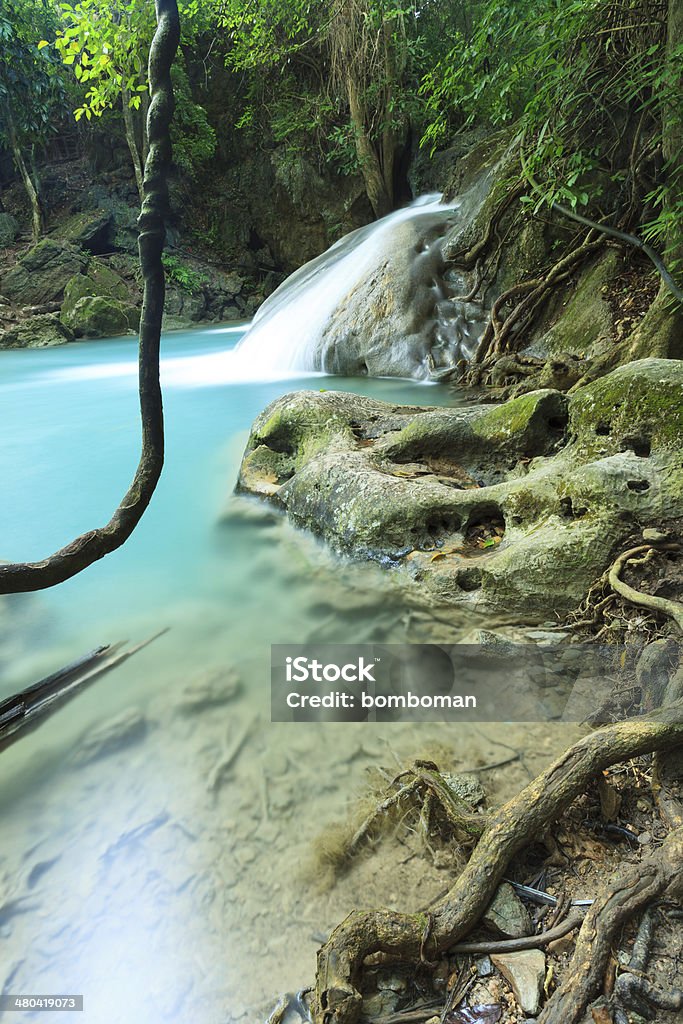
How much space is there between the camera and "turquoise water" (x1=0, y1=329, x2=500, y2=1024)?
155 centimetres

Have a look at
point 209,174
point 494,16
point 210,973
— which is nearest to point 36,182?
point 209,174

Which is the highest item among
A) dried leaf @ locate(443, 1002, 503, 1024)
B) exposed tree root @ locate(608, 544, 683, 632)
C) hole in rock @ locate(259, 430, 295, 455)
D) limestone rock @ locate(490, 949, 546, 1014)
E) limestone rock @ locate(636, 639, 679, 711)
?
hole in rock @ locate(259, 430, 295, 455)

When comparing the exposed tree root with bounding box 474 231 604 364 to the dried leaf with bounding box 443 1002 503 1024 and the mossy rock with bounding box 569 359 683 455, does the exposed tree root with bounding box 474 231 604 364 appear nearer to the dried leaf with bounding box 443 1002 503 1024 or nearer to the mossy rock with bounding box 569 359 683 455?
the mossy rock with bounding box 569 359 683 455

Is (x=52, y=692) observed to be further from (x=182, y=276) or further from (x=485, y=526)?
(x=182, y=276)

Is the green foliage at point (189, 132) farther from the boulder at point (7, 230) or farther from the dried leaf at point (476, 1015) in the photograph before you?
the dried leaf at point (476, 1015)

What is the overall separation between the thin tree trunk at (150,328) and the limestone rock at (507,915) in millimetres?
1385

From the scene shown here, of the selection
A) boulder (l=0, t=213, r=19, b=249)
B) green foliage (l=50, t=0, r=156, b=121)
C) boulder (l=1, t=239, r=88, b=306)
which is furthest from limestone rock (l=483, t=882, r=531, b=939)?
boulder (l=0, t=213, r=19, b=249)

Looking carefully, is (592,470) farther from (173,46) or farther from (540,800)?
(173,46)

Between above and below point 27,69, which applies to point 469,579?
below

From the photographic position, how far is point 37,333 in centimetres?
1523

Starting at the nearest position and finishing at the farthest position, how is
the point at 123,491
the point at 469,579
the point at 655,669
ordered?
the point at 655,669, the point at 469,579, the point at 123,491

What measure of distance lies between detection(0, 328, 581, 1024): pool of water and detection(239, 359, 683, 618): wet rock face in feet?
0.84

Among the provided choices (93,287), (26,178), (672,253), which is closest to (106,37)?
(672,253)

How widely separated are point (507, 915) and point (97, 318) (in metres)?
16.5
